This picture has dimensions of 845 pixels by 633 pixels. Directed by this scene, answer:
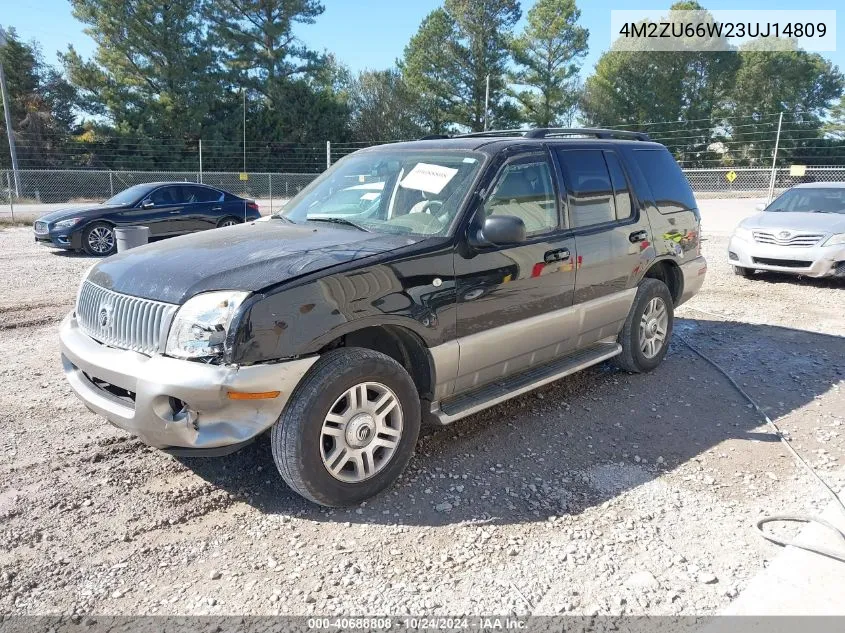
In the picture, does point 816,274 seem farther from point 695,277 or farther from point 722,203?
point 722,203

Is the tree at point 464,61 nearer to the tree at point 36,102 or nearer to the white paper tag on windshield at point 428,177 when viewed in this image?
the tree at point 36,102

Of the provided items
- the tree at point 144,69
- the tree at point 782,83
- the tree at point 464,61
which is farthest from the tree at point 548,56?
the tree at point 144,69

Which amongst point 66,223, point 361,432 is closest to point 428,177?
point 361,432

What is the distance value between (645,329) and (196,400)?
385cm

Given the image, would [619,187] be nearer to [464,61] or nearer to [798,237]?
[798,237]

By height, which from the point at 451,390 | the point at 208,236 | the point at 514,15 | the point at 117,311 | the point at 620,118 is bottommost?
the point at 451,390

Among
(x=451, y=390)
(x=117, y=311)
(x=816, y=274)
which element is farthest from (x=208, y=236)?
(x=816, y=274)

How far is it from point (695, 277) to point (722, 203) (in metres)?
26.2

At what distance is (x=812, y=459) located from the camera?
4.07 meters

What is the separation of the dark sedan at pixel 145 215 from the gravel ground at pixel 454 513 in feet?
26.1

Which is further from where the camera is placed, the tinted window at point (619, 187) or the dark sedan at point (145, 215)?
the dark sedan at point (145, 215)

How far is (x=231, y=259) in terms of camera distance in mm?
3379

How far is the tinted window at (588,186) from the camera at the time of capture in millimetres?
4613

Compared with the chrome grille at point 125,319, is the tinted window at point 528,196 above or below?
above
